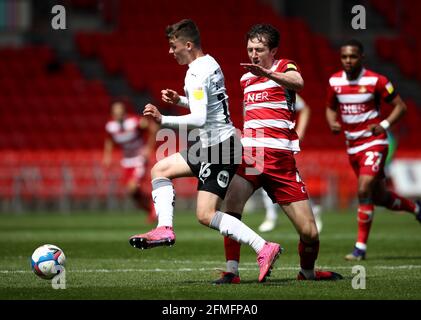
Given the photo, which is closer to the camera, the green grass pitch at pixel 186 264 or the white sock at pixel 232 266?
the green grass pitch at pixel 186 264

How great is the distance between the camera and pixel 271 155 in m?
8.14

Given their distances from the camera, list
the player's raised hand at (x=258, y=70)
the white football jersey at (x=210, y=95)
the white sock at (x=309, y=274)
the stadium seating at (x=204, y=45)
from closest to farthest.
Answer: the player's raised hand at (x=258, y=70) → the white football jersey at (x=210, y=95) → the white sock at (x=309, y=274) → the stadium seating at (x=204, y=45)

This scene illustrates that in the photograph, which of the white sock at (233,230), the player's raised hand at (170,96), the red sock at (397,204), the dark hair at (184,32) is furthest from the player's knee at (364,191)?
the player's raised hand at (170,96)

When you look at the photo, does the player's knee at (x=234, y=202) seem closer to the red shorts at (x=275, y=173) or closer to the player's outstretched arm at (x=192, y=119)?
the red shorts at (x=275, y=173)

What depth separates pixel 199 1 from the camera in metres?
29.0

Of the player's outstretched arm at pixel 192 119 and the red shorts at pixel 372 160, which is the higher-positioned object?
the player's outstretched arm at pixel 192 119

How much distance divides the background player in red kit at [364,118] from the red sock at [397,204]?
0.93 feet

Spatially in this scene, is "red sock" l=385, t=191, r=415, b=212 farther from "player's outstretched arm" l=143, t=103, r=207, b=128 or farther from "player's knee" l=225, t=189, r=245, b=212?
"player's outstretched arm" l=143, t=103, r=207, b=128

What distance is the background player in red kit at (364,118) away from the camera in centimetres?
1076

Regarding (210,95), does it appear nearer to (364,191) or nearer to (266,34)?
(266,34)

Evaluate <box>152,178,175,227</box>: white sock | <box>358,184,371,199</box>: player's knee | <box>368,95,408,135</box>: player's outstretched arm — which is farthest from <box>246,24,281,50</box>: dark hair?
<box>358,184,371,199</box>: player's knee

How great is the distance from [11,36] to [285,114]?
67.3 feet

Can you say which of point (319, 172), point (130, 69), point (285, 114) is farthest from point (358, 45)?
point (130, 69)

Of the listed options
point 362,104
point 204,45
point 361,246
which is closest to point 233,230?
point 361,246
